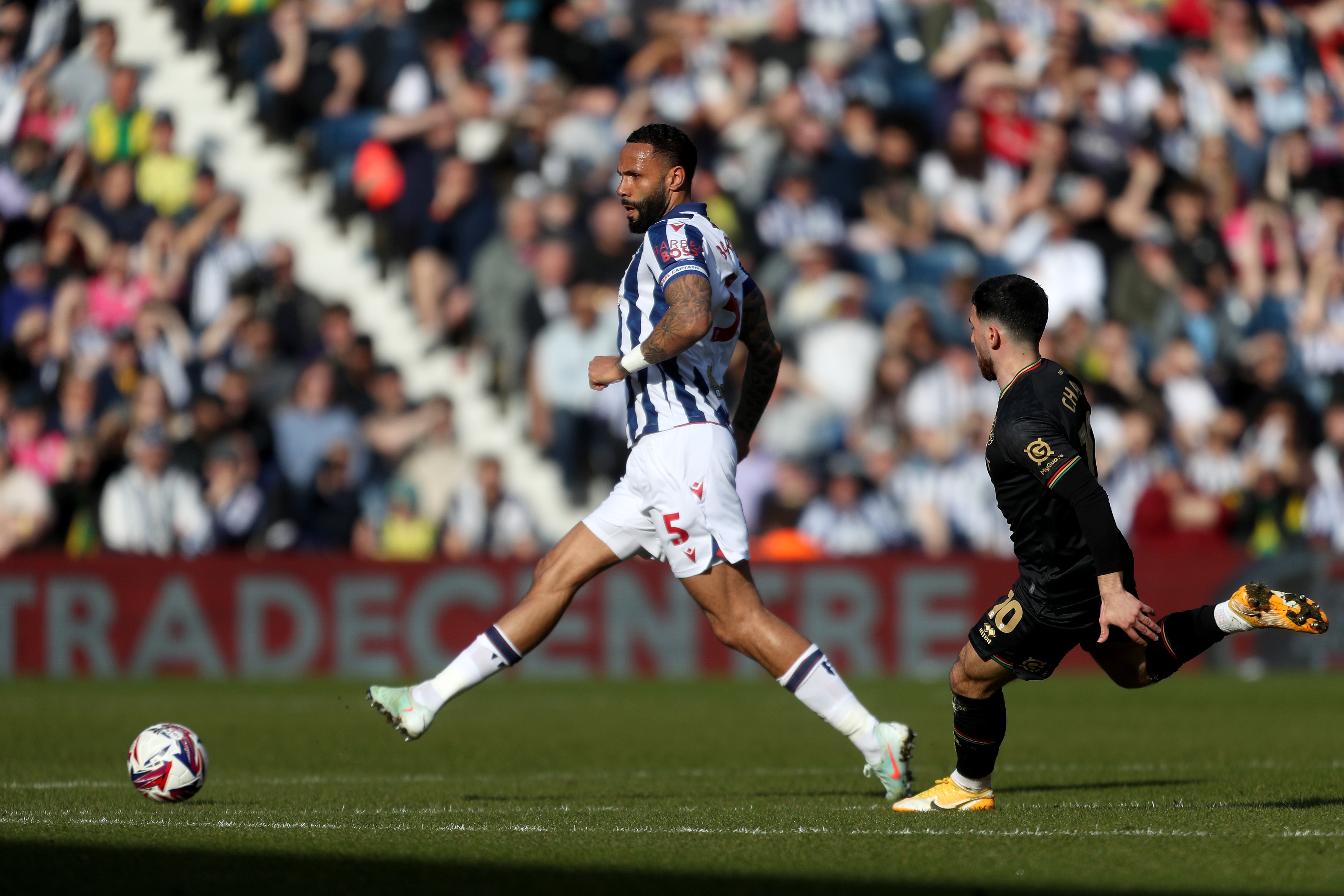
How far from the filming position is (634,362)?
6445mm

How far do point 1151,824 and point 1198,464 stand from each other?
1028cm

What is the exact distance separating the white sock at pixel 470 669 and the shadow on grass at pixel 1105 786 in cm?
203

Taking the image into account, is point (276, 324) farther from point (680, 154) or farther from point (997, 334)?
point (997, 334)

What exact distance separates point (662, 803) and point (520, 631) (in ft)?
2.79

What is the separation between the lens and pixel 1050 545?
599 cm

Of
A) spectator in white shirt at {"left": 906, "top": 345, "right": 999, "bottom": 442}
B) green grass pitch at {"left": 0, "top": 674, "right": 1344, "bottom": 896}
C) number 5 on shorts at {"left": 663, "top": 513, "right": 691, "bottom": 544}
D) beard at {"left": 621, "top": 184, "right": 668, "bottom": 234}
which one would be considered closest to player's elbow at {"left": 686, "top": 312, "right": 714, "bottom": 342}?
beard at {"left": 621, "top": 184, "right": 668, "bottom": 234}

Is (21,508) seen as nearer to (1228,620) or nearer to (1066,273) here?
(1066,273)

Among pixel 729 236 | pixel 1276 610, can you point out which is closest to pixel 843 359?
pixel 729 236

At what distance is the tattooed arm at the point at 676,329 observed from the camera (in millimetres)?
6398

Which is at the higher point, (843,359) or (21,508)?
(843,359)

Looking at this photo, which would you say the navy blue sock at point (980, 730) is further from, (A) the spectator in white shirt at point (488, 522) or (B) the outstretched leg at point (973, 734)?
(A) the spectator in white shirt at point (488, 522)

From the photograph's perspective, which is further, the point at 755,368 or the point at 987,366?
the point at 755,368

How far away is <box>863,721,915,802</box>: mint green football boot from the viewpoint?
6.46 metres

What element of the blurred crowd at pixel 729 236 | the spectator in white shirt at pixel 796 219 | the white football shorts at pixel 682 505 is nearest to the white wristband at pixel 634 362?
the white football shorts at pixel 682 505
